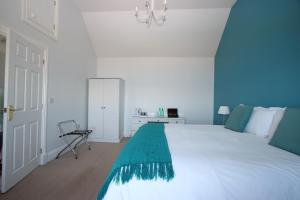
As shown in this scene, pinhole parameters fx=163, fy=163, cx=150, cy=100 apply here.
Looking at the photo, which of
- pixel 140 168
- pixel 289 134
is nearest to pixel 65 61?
pixel 140 168

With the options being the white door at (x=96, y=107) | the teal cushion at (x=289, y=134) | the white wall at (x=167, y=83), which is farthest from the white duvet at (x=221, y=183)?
the white wall at (x=167, y=83)

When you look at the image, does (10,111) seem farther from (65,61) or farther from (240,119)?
(240,119)

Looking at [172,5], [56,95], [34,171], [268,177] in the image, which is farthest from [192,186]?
[172,5]

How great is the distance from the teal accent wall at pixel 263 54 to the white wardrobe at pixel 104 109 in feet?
8.73

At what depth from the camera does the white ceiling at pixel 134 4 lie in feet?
10.9

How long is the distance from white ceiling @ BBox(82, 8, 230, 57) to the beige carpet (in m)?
2.86

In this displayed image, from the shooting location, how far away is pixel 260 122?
2.07 metres

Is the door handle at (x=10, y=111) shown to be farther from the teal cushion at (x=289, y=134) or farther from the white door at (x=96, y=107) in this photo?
the teal cushion at (x=289, y=134)

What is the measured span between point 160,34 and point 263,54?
2411 millimetres

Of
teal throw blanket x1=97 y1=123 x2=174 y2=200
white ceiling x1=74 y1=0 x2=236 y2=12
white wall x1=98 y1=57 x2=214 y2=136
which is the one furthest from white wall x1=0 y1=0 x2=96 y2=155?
teal throw blanket x1=97 y1=123 x2=174 y2=200

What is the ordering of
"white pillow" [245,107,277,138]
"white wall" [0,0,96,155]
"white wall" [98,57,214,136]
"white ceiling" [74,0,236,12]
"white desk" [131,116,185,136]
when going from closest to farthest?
"white pillow" [245,107,277,138] → "white wall" [0,0,96,155] → "white ceiling" [74,0,236,12] → "white desk" [131,116,185,136] → "white wall" [98,57,214,136]

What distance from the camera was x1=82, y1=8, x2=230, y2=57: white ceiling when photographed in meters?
3.70

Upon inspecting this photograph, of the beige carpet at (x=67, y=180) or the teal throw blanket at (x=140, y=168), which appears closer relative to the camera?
the teal throw blanket at (x=140, y=168)

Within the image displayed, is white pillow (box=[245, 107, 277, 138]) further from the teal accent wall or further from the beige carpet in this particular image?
the beige carpet
